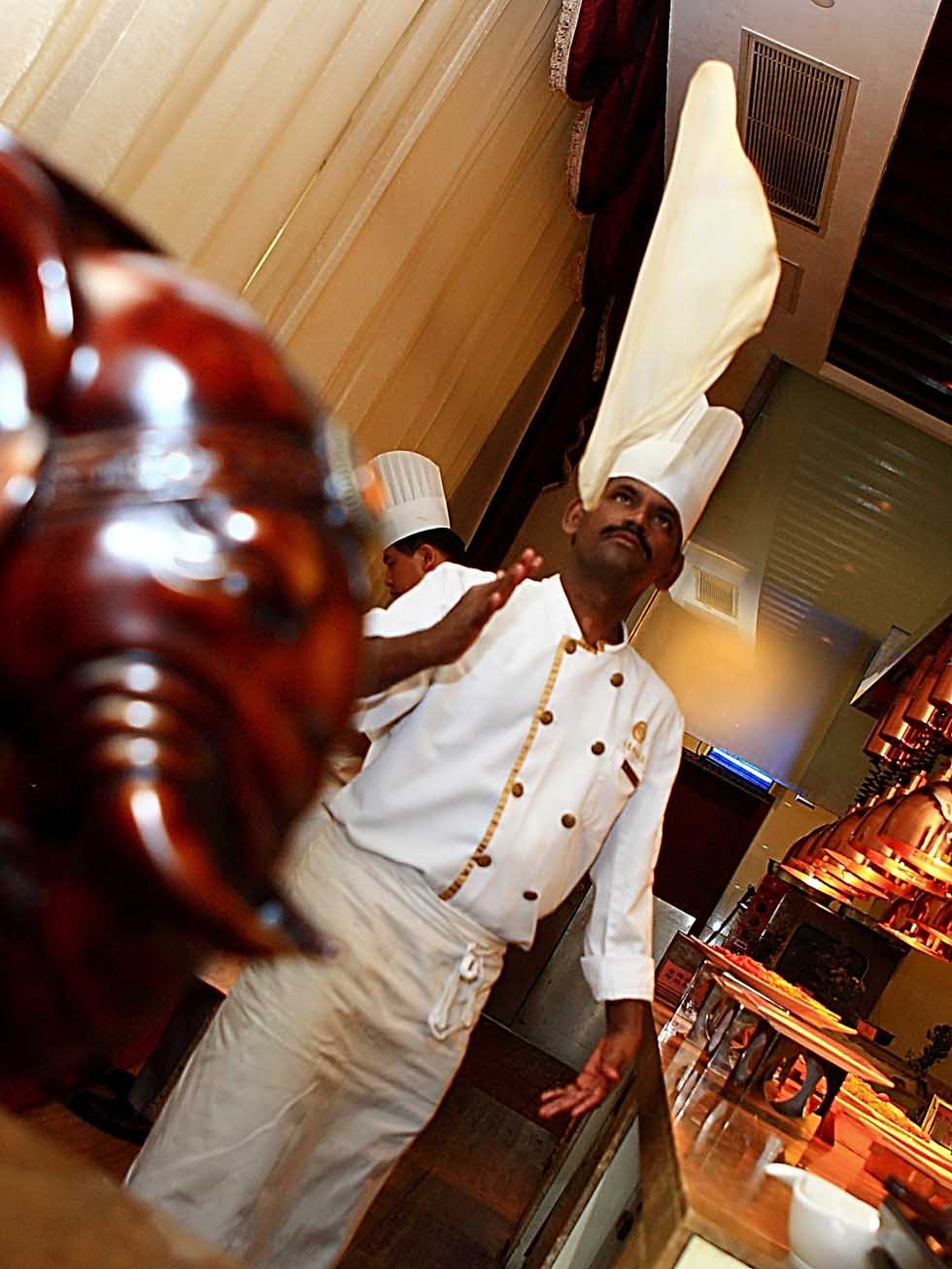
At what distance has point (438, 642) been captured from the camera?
1.59m

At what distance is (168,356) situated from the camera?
446mm

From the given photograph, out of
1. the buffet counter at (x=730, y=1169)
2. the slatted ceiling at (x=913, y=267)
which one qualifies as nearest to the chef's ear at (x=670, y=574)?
the buffet counter at (x=730, y=1169)

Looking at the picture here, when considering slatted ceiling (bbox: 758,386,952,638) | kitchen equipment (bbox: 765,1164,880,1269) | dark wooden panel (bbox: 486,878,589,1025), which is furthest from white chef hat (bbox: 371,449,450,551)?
slatted ceiling (bbox: 758,386,952,638)

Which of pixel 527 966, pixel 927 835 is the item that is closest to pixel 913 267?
pixel 927 835

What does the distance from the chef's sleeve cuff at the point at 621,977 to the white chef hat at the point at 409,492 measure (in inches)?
58.2

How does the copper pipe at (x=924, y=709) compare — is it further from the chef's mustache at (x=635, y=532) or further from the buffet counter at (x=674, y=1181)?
the chef's mustache at (x=635, y=532)

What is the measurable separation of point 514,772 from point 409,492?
1.51 m

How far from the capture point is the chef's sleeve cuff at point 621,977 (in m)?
2.07

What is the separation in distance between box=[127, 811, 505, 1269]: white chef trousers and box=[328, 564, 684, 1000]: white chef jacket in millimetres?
63

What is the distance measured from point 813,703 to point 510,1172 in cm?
471

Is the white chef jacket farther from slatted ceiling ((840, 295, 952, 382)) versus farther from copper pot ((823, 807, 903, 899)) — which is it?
slatted ceiling ((840, 295, 952, 382))

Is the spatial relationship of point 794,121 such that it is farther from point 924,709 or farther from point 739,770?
point 739,770

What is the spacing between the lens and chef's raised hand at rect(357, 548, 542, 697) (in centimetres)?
156

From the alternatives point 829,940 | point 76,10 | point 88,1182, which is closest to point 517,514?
point 76,10
